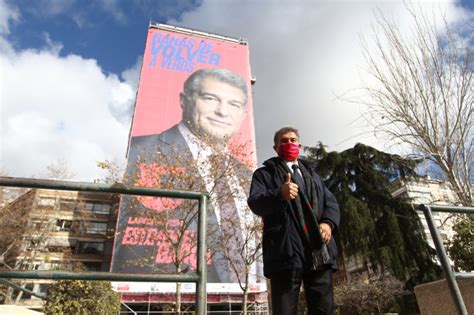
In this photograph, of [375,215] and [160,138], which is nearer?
[375,215]

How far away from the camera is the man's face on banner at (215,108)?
2694cm

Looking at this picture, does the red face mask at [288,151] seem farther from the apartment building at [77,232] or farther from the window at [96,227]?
the window at [96,227]

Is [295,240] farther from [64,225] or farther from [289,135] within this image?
[64,225]

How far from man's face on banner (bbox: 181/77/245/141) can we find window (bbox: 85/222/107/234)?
1733 cm

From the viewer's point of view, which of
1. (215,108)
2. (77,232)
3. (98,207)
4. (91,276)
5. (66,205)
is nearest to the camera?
→ (91,276)

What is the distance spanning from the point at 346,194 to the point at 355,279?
8.64 m

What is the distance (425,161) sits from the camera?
4734 mm

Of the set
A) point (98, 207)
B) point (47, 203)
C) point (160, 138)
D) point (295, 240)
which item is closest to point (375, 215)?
point (295, 240)

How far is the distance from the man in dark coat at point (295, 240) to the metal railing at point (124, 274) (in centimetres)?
43

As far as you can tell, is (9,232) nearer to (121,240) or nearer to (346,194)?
(121,240)

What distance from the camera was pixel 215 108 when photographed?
91.5 ft

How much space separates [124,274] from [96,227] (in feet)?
126

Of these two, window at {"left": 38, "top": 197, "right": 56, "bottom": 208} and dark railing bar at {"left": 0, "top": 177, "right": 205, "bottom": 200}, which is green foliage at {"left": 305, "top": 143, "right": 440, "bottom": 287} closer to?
dark railing bar at {"left": 0, "top": 177, "right": 205, "bottom": 200}

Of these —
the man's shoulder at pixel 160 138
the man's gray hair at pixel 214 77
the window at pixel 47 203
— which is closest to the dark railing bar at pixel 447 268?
the window at pixel 47 203
